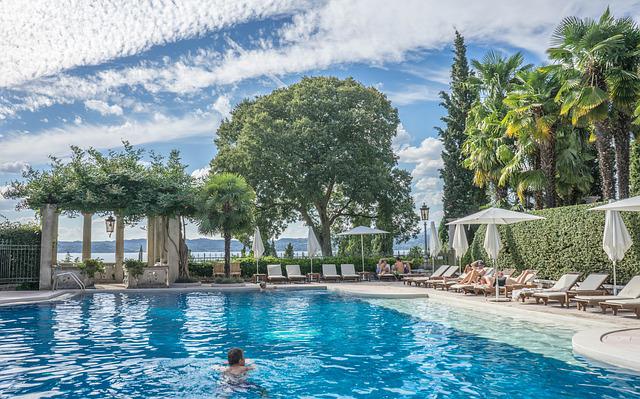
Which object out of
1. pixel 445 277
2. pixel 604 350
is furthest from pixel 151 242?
pixel 604 350

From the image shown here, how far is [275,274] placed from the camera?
24.8m

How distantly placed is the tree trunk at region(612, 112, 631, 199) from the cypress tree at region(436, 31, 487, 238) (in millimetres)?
14829

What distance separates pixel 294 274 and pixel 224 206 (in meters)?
4.53

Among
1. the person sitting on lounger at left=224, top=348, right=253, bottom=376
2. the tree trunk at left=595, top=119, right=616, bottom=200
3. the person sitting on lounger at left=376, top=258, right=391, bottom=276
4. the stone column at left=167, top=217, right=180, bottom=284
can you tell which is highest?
the tree trunk at left=595, top=119, right=616, bottom=200

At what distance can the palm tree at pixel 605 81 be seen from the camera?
15969 millimetres

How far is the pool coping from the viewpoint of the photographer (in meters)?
7.68

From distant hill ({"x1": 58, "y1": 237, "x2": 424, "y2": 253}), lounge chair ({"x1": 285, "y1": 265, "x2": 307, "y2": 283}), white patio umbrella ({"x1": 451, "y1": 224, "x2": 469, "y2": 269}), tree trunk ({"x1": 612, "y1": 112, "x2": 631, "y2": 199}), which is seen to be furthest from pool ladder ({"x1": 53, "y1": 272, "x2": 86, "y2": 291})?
tree trunk ({"x1": 612, "y1": 112, "x2": 631, "y2": 199})

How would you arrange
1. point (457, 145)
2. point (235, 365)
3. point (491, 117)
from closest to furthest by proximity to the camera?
point (235, 365), point (491, 117), point (457, 145)

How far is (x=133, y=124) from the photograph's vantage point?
78.3 feet

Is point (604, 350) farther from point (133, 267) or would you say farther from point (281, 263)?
point (281, 263)

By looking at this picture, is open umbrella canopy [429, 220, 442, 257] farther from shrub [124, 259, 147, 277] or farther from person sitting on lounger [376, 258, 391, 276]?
shrub [124, 259, 147, 277]

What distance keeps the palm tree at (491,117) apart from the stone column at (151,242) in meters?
15.4

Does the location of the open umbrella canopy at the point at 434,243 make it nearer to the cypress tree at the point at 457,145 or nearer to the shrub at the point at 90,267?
the cypress tree at the point at 457,145

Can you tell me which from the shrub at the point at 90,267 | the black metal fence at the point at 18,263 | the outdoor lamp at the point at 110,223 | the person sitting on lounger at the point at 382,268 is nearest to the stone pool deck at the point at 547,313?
the shrub at the point at 90,267
